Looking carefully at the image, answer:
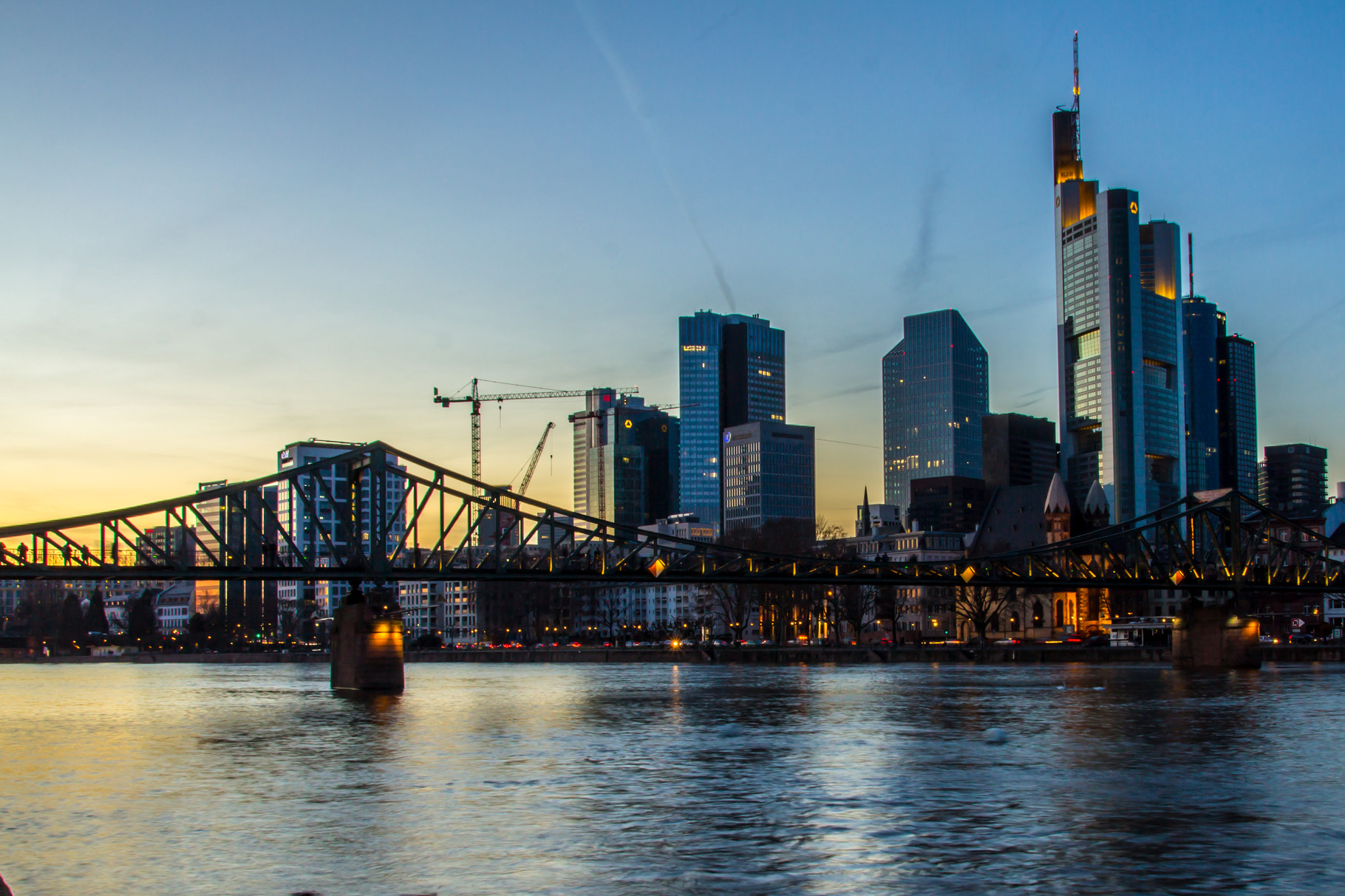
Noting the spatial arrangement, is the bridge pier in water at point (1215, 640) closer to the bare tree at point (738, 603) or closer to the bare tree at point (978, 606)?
the bare tree at point (978, 606)

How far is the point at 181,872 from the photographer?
23.3m

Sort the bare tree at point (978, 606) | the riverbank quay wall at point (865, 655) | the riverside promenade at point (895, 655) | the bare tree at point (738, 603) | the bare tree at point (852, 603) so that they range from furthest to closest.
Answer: the bare tree at point (852, 603)
the bare tree at point (738, 603)
the bare tree at point (978, 606)
the riverbank quay wall at point (865, 655)
the riverside promenade at point (895, 655)

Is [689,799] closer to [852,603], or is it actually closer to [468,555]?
[468,555]

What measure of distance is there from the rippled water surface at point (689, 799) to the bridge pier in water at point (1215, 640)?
43664 millimetres

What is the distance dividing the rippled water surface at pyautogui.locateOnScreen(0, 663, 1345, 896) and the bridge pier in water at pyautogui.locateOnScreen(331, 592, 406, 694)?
16.5 metres

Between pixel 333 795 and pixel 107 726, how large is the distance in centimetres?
3353

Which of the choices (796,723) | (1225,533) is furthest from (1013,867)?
(1225,533)

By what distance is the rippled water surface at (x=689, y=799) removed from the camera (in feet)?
74.2

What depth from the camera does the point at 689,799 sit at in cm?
3219

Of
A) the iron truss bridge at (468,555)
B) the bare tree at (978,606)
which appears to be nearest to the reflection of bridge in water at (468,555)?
the iron truss bridge at (468,555)

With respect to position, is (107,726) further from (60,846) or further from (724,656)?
(724,656)

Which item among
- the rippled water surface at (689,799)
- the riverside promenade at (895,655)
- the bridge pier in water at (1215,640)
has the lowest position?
the riverside promenade at (895,655)

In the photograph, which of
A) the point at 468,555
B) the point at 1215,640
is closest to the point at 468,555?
the point at 468,555

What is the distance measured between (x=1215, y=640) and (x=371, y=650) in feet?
220
